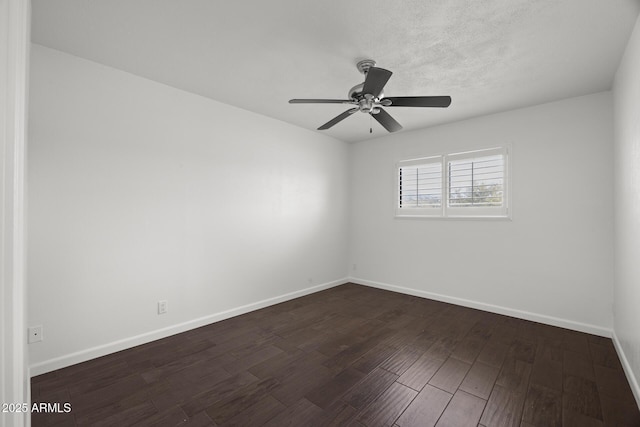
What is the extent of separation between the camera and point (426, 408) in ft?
5.98

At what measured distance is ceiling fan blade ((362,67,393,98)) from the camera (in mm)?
1857

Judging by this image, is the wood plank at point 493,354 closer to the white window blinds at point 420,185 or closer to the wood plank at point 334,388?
the wood plank at point 334,388

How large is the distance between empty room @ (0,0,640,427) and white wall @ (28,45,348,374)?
0.05 feet

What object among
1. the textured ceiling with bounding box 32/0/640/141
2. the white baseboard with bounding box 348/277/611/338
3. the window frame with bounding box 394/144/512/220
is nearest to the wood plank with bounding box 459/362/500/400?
the white baseboard with bounding box 348/277/611/338

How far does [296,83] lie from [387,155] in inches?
89.2

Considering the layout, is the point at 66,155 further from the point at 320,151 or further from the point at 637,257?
the point at 637,257

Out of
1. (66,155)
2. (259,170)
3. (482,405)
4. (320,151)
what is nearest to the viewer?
(482,405)

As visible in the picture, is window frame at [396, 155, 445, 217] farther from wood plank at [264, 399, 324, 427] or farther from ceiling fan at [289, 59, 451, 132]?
wood plank at [264, 399, 324, 427]

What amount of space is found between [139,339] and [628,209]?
421 cm

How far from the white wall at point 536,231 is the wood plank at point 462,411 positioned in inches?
78.0

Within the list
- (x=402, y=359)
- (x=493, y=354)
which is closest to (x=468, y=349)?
(x=493, y=354)

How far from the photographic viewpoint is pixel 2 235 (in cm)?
66

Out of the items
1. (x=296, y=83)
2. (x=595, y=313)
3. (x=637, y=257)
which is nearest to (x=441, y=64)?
(x=296, y=83)

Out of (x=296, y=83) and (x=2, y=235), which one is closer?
(x=2, y=235)
